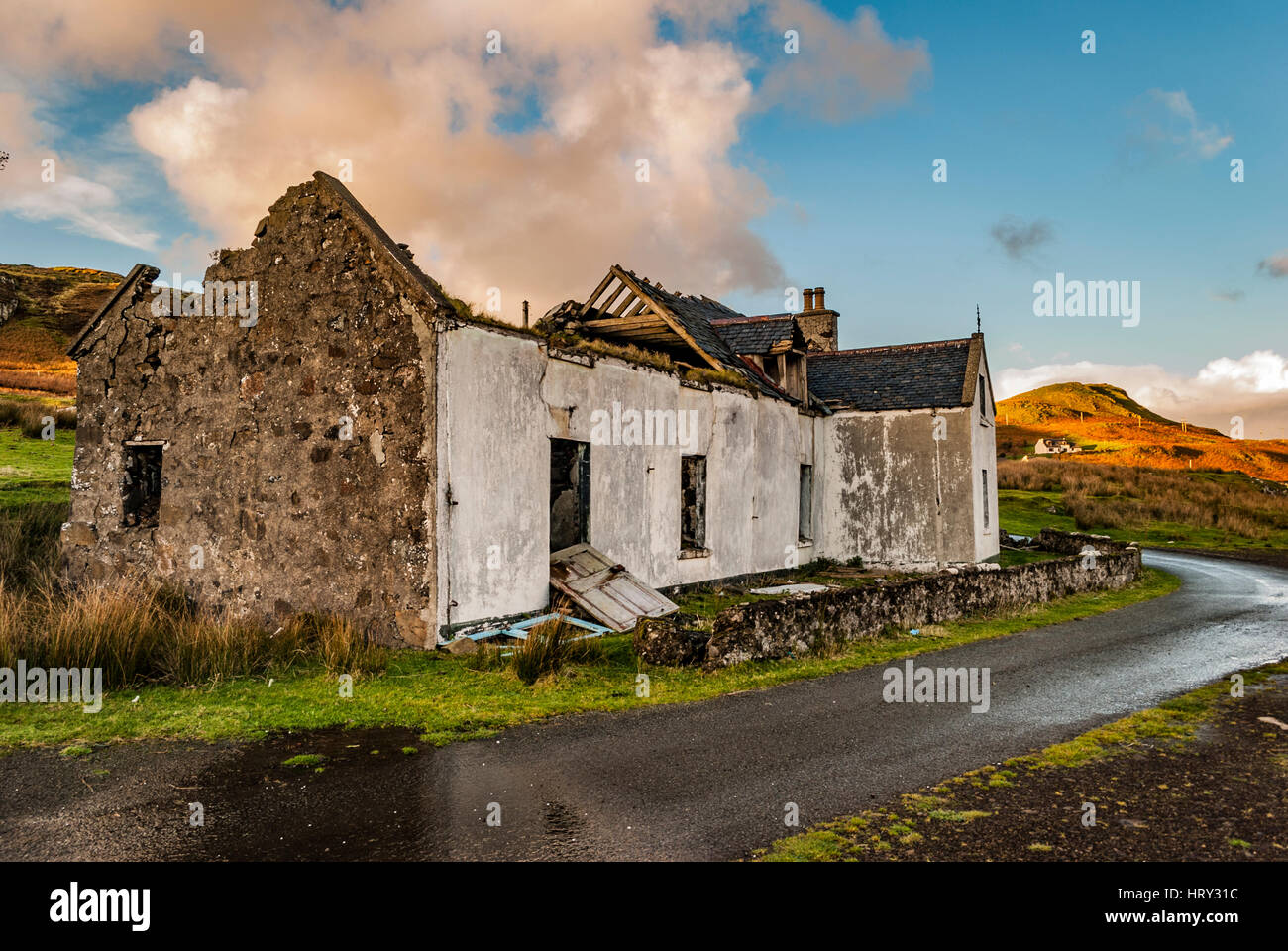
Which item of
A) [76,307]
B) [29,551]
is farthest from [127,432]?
[76,307]

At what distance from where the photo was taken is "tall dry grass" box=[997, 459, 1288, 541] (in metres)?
37.3

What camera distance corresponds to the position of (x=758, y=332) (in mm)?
21219

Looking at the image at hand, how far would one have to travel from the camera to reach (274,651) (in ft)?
29.9

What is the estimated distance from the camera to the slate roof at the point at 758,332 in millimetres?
20797

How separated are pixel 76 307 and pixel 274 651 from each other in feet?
267

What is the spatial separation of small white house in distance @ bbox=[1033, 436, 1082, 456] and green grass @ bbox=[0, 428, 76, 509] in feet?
272

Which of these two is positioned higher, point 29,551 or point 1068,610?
point 29,551

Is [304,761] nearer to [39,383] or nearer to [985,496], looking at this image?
[985,496]

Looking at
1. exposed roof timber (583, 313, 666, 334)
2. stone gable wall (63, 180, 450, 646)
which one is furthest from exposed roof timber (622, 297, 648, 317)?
stone gable wall (63, 180, 450, 646)

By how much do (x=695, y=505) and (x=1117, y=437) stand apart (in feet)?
306

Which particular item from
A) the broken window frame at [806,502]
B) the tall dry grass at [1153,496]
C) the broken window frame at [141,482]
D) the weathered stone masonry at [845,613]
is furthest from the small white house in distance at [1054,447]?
the broken window frame at [141,482]

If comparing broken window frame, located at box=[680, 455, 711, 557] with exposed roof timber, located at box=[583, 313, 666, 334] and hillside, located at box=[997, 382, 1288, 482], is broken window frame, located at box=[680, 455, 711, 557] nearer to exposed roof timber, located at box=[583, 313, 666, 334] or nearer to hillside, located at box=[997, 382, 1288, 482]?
exposed roof timber, located at box=[583, 313, 666, 334]

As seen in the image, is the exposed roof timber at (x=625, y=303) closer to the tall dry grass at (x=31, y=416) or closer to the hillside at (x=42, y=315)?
the tall dry grass at (x=31, y=416)
